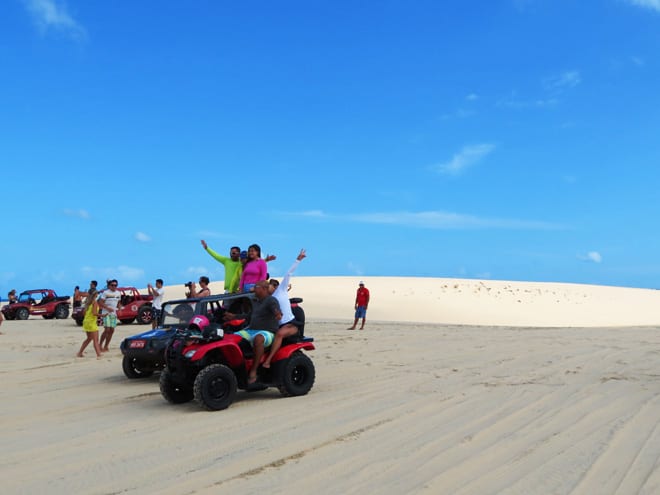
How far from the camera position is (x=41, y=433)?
6523 mm

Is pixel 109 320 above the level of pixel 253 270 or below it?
below

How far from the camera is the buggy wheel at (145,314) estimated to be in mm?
24484

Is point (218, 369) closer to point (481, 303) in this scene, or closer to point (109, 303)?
point (109, 303)

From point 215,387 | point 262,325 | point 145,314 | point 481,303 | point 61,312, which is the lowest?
point 215,387

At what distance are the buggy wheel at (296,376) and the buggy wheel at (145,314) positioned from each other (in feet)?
56.4

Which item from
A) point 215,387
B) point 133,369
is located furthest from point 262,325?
point 133,369

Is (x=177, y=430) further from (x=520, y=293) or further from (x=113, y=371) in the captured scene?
(x=520, y=293)

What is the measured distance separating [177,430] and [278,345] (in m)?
2.05

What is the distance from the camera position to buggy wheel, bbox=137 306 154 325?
80.3 ft

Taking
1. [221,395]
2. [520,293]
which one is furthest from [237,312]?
[520,293]

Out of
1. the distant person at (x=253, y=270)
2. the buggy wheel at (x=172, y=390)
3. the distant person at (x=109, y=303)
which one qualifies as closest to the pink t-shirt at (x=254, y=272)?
the distant person at (x=253, y=270)

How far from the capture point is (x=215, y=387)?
749 cm

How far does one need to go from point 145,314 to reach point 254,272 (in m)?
15.6

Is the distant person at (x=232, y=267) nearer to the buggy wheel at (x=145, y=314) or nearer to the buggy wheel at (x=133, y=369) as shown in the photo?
the buggy wheel at (x=133, y=369)
